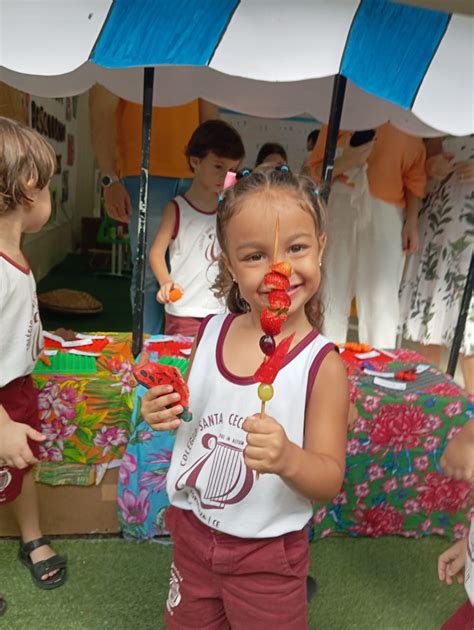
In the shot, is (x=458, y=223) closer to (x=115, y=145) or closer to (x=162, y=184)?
(x=162, y=184)

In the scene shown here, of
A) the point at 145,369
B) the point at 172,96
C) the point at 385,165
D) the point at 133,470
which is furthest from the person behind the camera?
the point at 385,165

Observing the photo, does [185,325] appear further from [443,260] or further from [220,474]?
[443,260]

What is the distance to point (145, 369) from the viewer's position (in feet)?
3.27

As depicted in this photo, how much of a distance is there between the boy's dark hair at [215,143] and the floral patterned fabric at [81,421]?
906 millimetres

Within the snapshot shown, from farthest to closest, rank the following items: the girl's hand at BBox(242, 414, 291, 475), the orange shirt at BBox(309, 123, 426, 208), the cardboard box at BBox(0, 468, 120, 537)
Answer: the orange shirt at BBox(309, 123, 426, 208) < the cardboard box at BBox(0, 468, 120, 537) < the girl's hand at BBox(242, 414, 291, 475)

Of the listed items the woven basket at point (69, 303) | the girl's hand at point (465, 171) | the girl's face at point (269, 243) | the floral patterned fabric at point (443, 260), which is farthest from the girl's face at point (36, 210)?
the woven basket at point (69, 303)

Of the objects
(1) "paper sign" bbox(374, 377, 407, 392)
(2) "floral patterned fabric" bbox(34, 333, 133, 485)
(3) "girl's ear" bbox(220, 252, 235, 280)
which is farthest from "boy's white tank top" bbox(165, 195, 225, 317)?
(3) "girl's ear" bbox(220, 252, 235, 280)

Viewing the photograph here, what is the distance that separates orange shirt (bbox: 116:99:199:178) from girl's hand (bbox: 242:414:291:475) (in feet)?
5.58

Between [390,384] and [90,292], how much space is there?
4081mm

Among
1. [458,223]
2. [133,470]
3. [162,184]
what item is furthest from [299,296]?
[458,223]

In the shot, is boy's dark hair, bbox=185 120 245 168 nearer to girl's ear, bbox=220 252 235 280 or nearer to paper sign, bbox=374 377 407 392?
paper sign, bbox=374 377 407 392

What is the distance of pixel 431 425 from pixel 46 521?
1307mm

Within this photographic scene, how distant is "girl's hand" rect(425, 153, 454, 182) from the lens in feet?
9.45

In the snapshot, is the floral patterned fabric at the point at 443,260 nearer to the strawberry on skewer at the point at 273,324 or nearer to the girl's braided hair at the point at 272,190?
the girl's braided hair at the point at 272,190
